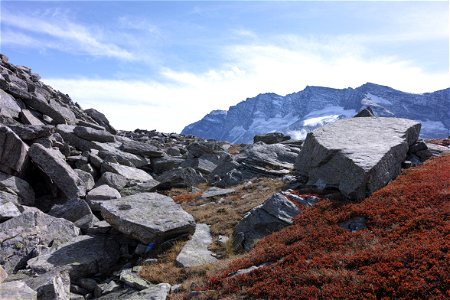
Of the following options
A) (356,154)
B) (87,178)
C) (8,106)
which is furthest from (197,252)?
(8,106)

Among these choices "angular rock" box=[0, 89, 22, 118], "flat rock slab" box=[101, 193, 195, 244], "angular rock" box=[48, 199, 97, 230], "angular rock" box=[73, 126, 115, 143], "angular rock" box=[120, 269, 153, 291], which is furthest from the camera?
"angular rock" box=[73, 126, 115, 143]

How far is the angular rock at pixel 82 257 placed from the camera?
1941 centimetres

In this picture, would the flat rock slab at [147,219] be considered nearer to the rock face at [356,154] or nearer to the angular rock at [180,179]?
the rock face at [356,154]

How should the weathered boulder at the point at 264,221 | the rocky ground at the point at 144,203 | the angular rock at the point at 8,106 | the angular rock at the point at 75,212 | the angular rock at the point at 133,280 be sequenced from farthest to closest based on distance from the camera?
the angular rock at the point at 8,106 → the angular rock at the point at 75,212 → the weathered boulder at the point at 264,221 → the rocky ground at the point at 144,203 → the angular rock at the point at 133,280

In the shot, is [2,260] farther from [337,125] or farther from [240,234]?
[337,125]

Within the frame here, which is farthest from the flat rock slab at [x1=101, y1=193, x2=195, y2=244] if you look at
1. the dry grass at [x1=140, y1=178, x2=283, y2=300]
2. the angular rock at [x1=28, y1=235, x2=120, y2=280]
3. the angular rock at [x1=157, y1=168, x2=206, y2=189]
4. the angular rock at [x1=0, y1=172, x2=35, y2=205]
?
the angular rock at [x1=157, y1=168, x2=206, y2=189]

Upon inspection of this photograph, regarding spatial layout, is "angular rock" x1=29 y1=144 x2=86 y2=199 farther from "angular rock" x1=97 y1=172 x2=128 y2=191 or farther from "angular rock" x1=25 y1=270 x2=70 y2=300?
"angular rock" x1=25 y1=270 x2=70 y2=300

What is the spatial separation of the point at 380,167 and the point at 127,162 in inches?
1152

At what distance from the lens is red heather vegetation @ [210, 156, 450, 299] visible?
44.1ft

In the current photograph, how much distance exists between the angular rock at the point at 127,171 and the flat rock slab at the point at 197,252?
1685 centimetres

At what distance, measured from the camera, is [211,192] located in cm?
3584

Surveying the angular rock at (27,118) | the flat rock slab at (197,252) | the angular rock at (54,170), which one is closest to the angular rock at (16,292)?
the flat rock slab at (197,252)

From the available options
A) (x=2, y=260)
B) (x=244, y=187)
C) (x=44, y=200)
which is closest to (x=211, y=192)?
(x=244, y=187)

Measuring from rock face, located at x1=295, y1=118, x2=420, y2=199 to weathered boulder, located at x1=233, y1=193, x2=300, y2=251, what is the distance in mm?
4265
